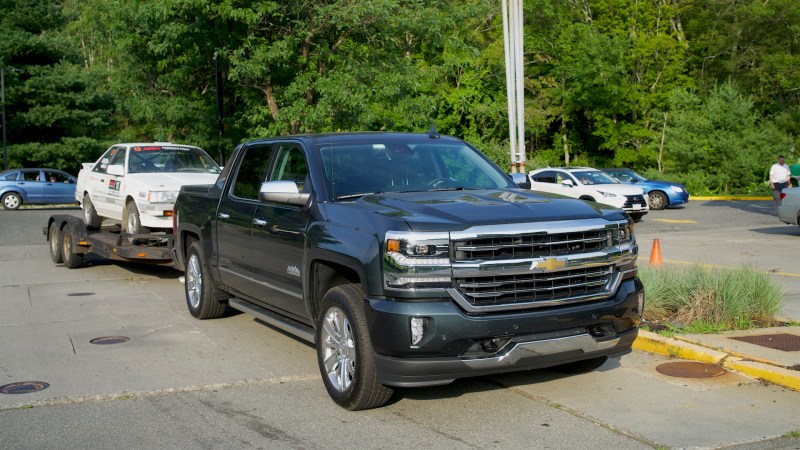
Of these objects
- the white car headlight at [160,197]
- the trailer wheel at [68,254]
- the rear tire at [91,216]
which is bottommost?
the trailer wheel at [68,254]

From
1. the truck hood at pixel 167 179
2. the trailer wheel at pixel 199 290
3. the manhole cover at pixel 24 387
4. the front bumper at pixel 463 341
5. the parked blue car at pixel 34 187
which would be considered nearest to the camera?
the front bumper at pixel 463 341

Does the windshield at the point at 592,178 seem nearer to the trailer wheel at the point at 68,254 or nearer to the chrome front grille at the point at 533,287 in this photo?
the trailer wheel at the point at 68,254

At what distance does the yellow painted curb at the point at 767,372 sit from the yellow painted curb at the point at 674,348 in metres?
0.15

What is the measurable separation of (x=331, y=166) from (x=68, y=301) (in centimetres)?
584

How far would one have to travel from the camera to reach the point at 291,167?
7.75m

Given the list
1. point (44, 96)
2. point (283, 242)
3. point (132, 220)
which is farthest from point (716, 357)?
point (44, 96)

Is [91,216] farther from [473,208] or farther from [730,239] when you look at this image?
[730,239]

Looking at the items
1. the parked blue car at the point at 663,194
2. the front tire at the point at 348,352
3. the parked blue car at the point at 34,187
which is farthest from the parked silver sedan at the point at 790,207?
the parked blue car at the point at 34,187

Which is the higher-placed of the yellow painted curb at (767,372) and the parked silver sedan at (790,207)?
the parked silver sedan at (790,207)

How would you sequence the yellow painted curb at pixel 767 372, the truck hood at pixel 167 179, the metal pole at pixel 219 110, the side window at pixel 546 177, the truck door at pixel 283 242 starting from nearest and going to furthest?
the yellow painted curb at pixel 767 372 → the truck door at pixel 283 242 → the truck hood at pixel 167 179 → the metal pole at pixel 219 110 → the side window at pixel 546 177

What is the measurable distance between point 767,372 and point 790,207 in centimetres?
1326

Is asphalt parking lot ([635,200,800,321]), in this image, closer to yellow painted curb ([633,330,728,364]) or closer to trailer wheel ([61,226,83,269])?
yellow painted curb ([633,330,728,364])

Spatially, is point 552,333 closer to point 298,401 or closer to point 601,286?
point 601,286

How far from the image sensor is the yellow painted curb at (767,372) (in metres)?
6.75
